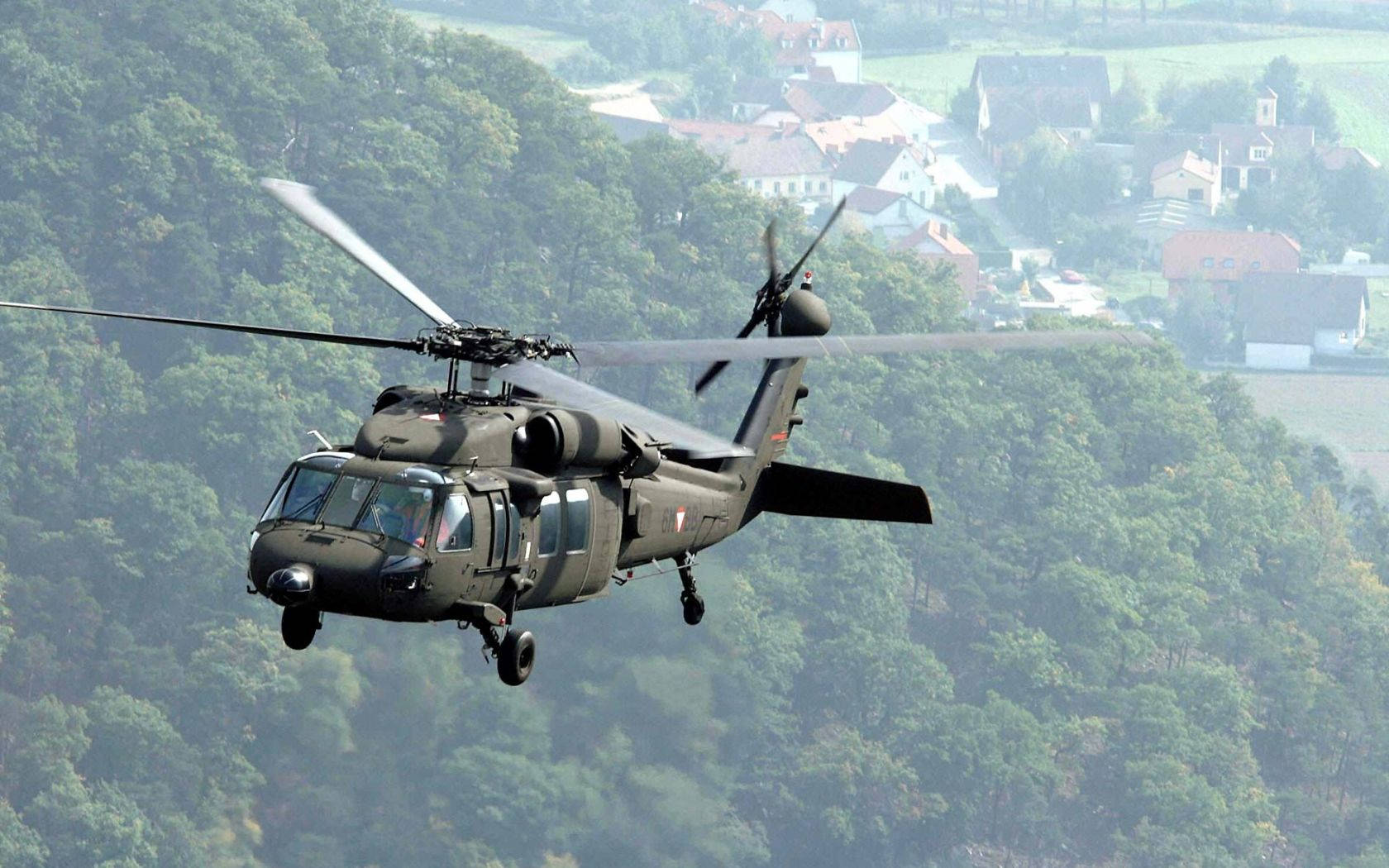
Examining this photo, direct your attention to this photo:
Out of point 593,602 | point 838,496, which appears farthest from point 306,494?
point 593,602

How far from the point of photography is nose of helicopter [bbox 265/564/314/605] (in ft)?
88.2

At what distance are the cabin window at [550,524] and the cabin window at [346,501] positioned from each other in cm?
232

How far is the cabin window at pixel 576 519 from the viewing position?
29969mm

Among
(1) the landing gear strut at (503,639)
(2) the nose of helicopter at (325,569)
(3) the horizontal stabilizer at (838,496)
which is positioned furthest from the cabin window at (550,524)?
(3) the horizontal stabilizer at (838,496)

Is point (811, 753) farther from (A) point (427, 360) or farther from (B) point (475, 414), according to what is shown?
(B) point (475, 414)

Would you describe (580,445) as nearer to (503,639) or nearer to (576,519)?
(576,519)

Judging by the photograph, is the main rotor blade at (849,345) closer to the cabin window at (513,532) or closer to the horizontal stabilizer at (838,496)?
the cabin window at (513,532)

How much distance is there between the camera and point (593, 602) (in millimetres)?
151500

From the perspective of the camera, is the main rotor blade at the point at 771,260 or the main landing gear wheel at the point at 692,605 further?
the main rotor blade at the point at 771,260

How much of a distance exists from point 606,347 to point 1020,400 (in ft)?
546

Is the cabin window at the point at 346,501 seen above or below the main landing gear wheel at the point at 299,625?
above

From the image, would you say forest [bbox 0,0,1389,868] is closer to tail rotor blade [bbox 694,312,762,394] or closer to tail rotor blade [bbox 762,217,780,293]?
tail rotor blade [bbox 762,217,780,293]

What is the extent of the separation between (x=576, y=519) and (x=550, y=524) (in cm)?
56

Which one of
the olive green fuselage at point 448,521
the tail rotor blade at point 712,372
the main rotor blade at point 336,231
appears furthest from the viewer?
the tail rotor blade at point 712,372
